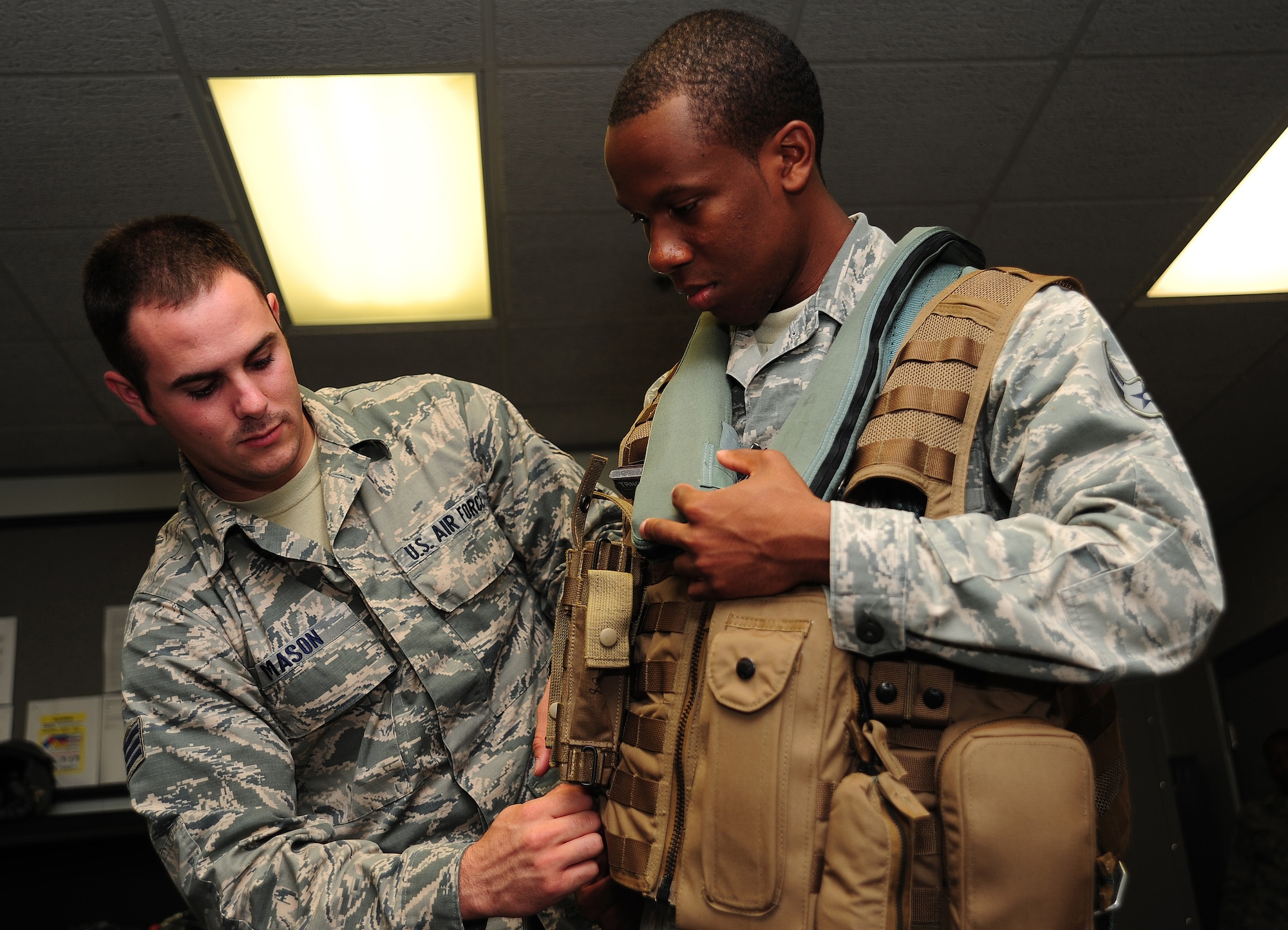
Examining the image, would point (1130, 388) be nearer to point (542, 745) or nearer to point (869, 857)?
point (869, 857)

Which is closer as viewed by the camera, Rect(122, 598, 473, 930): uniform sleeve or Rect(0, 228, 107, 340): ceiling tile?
Rect(122, 598, 473, 930): uniform sleeve

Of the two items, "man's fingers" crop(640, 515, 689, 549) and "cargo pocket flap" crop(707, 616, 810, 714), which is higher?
"man's fingers" crop(640, 515, 689, 549)

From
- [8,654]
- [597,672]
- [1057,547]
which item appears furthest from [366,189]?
[8,654]

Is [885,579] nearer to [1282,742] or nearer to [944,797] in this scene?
[944,797]

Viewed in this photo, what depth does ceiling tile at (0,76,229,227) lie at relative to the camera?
263cm

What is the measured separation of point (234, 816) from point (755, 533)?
912mm

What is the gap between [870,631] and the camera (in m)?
0.95

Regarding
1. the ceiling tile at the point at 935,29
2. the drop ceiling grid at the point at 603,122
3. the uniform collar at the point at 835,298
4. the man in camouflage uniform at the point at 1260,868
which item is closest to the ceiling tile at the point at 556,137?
the drop ceiling grid at the point at 603,122

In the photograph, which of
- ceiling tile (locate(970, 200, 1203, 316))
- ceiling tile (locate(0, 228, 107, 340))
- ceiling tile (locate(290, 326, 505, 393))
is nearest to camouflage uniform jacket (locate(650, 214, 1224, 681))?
ceiling tile (locate(970, 200, 1203, 316))

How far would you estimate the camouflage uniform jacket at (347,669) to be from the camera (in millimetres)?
1448

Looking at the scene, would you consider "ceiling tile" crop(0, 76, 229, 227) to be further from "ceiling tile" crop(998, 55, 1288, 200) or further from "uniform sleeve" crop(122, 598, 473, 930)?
"ceiling tile" crop(998, 55, 1288, 200)

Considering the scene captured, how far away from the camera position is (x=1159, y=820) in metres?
4.88

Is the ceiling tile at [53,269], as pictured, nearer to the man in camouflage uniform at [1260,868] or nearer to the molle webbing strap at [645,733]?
the molle webbing strap at [645,733]

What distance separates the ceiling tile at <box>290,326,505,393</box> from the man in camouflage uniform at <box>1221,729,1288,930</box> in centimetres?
432
